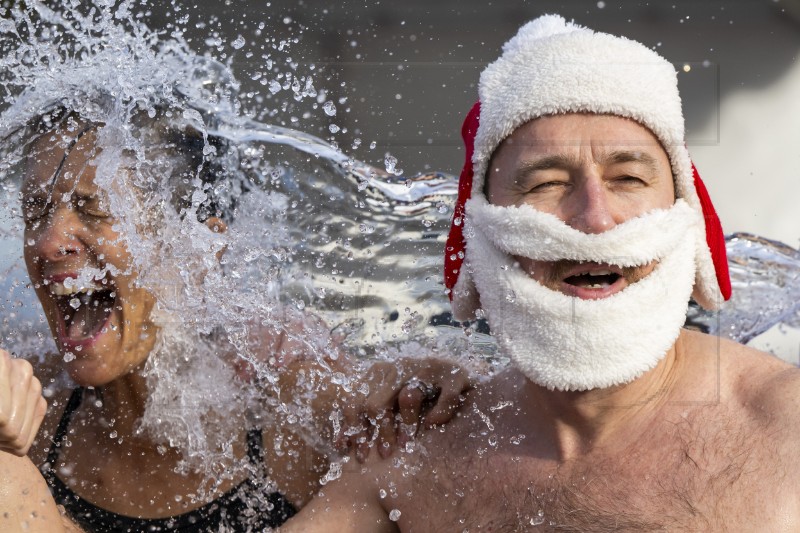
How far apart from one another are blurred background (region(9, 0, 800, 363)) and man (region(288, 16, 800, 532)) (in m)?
2.82

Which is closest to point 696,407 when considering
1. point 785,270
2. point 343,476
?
point 343,476

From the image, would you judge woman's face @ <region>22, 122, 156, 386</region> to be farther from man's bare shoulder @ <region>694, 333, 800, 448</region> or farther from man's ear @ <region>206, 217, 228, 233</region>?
man's bare shoulder @ <region>694, 333, 800, 448</region>

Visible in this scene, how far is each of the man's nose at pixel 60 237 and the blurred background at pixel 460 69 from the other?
2.73m

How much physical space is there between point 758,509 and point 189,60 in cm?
198

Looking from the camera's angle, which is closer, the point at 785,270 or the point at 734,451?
the point at 734,451

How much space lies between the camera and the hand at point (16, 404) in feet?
4.91

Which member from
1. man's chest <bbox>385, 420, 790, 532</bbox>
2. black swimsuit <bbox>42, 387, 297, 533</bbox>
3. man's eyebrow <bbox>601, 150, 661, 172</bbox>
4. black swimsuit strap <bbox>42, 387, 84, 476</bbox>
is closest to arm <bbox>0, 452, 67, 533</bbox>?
black swimsuit <bbox>42, 387, 297, 533</bbox>

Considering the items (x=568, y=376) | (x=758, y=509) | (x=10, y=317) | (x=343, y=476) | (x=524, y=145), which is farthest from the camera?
(x=10, y=317)

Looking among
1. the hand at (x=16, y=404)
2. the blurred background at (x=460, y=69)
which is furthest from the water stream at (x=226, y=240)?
the blurred background at (x=460, y=69)

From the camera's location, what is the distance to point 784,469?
5.81 ft

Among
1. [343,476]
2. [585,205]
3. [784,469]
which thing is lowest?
[343,476]

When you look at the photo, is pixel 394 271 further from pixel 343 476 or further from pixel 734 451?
pixel 734 451

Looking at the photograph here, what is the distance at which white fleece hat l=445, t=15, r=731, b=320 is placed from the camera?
1966mm

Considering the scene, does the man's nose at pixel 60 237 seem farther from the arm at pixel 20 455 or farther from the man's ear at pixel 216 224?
the arm at pixel 20 455
